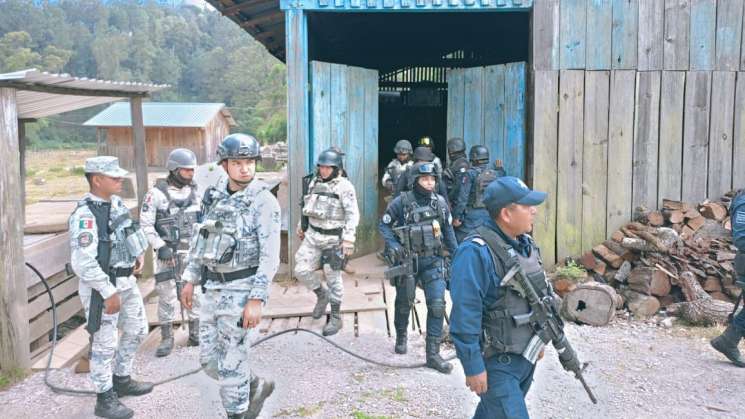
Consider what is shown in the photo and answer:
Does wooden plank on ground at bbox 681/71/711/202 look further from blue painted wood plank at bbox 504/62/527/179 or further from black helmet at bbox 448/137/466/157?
black helmet at bbox 448/137/466/157

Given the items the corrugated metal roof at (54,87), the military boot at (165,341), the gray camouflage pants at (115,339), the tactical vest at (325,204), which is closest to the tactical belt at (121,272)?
the gray camouflage pants at (115,339)

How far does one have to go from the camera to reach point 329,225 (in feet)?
21.7

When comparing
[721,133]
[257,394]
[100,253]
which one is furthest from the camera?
[721,133]

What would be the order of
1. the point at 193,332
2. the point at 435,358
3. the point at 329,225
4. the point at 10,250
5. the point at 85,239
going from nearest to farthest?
the point at 85,239, the point at 10,250, the point at 435,358, the point at 193,332, the point at 329,225

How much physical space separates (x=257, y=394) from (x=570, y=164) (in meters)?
5.11

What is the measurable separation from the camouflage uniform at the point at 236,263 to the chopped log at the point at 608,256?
4.92 m

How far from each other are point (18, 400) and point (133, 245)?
1.67 meters

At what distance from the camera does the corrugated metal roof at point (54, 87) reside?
17.1 ft

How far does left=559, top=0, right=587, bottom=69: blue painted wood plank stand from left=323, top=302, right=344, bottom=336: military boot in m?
4.33

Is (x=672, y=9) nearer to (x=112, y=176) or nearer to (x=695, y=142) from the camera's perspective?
(x=695, y=142)

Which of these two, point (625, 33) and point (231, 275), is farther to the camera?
point (625, 33)

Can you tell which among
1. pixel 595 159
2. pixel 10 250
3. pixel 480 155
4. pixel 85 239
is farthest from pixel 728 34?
pixel 10 250

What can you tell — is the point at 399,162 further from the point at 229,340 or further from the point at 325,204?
the point at 229,340

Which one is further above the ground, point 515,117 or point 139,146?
point 515,117
